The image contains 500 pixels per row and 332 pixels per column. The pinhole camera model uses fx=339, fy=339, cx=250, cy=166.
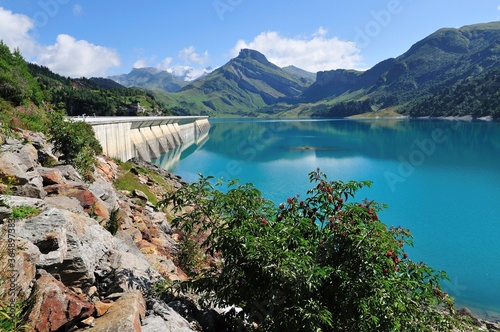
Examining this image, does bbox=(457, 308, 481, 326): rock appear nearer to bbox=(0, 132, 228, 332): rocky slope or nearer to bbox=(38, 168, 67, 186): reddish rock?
bbox=(0, 132, 228, 332): rocky slope

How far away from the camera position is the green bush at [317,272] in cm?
667

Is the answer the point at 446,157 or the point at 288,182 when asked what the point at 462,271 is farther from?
the point at 446,157

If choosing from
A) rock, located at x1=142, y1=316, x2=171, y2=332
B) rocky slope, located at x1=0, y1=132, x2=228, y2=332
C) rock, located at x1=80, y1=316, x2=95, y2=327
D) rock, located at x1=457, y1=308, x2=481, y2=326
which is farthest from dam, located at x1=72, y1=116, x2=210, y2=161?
rock, located at x1=457, y1=308, x2=481, y2=326

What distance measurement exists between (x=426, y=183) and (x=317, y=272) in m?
51.2

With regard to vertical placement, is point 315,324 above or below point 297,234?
below

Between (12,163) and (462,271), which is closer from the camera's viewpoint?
(12,163)

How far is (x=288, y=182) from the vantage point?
5231 cm

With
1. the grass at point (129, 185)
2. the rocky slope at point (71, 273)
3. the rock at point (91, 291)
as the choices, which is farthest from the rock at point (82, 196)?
the grass at point (129, 185)

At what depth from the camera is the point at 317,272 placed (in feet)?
21.4

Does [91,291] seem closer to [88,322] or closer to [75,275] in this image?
[75,275]

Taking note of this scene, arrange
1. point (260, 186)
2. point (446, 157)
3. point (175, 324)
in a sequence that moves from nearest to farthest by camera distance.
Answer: point (175, 324), point (260, 186), point (446, 157)

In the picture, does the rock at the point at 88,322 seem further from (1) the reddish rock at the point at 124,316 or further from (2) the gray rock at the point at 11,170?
(2) the gray rock at the point at 11,170

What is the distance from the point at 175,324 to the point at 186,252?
739cm

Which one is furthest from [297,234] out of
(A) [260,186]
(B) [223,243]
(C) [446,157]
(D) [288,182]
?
(C) [446,157]
